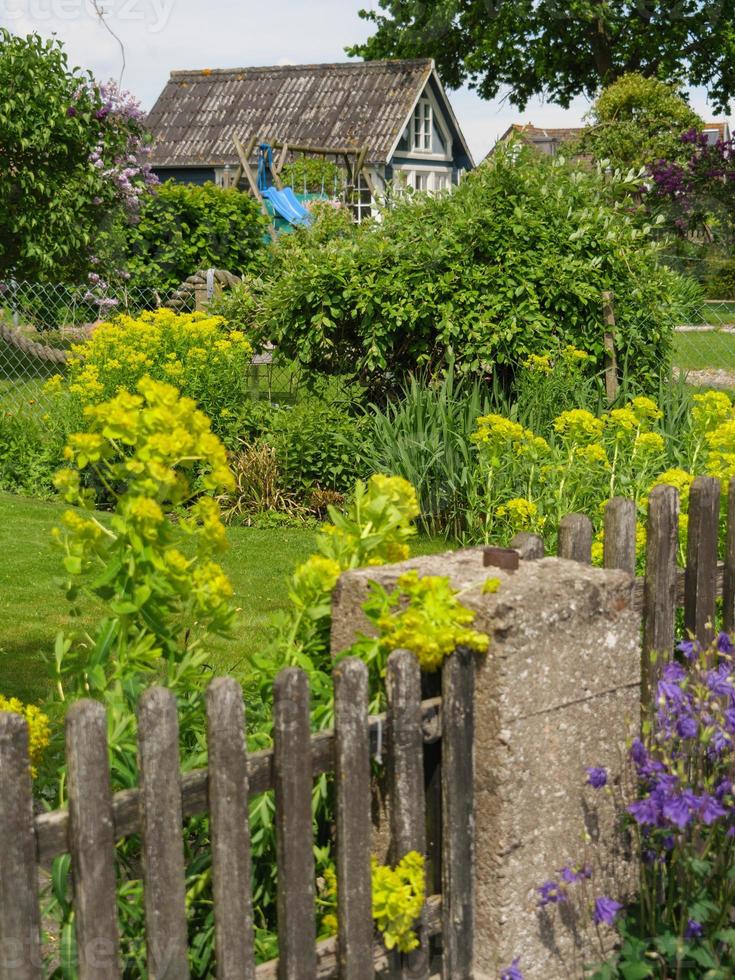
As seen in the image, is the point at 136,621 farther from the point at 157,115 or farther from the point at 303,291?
the point at 157,115

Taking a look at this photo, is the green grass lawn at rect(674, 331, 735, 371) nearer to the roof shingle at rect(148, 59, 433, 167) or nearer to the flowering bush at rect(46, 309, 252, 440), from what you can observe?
the flowering bush at rect(46, 309, 252, 440)

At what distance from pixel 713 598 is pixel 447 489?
339 centimetres

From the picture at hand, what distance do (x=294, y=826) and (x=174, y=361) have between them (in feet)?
20.8

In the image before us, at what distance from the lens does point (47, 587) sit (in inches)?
258

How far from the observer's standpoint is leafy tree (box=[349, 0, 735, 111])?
30.2 meters

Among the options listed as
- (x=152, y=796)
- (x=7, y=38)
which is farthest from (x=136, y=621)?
(x=7, y=38)

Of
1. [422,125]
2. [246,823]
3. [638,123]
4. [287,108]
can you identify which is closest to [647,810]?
[246,823]

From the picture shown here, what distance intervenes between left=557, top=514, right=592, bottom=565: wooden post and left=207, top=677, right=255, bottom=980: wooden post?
4.00 ft

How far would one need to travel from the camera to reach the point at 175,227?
1806 centimetres

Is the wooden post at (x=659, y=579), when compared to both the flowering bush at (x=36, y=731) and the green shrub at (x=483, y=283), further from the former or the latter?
the green shrub at (x=483, y=283)

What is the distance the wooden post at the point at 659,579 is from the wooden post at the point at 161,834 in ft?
5.35

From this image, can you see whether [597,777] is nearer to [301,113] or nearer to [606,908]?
[606,908]

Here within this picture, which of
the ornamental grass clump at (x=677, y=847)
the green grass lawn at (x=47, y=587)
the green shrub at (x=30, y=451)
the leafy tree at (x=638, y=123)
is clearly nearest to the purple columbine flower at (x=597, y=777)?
the ornamental grass clump at (x=677, y=847)

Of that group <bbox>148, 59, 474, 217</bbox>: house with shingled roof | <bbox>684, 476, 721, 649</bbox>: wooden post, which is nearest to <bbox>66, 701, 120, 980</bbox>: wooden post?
<bbox>684, 476, 721, 649</bbox>: wooden post
